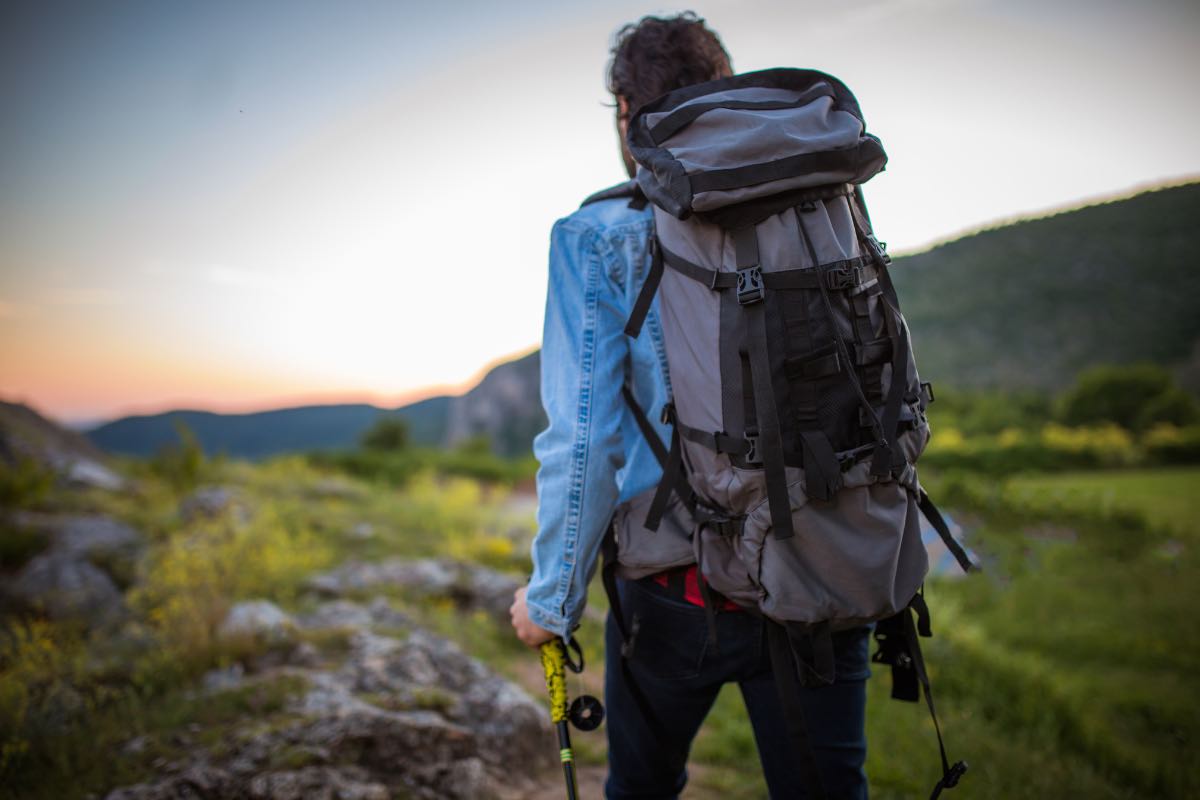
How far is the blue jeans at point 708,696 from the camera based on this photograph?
1.45m

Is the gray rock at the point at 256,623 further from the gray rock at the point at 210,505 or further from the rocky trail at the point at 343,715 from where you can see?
the gray rock at the point at 210,505

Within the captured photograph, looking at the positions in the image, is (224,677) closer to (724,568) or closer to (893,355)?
(724,568)

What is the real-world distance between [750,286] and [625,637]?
88cm

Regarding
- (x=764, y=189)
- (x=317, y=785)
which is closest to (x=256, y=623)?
(x=317, y=785)

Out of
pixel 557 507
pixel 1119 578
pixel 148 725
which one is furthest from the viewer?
pixel 1119 578

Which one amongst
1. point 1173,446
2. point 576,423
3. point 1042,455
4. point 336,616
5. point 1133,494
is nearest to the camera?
point 576,423

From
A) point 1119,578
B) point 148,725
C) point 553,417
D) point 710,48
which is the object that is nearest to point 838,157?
point 710,48

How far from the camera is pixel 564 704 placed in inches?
67.5

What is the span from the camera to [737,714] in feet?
13.3

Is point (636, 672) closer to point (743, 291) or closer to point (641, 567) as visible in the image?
point (641, 567)

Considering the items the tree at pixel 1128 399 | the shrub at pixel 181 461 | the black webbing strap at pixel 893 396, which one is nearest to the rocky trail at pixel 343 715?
the black webbing strap at pixel 893 396

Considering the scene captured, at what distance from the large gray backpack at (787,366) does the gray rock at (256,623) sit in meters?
3.37

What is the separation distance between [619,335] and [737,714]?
A: 337 cm

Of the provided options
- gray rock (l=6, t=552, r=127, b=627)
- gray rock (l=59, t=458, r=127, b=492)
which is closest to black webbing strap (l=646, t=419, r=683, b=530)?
gray rock (l=6, t=552, r=127, b=627)
